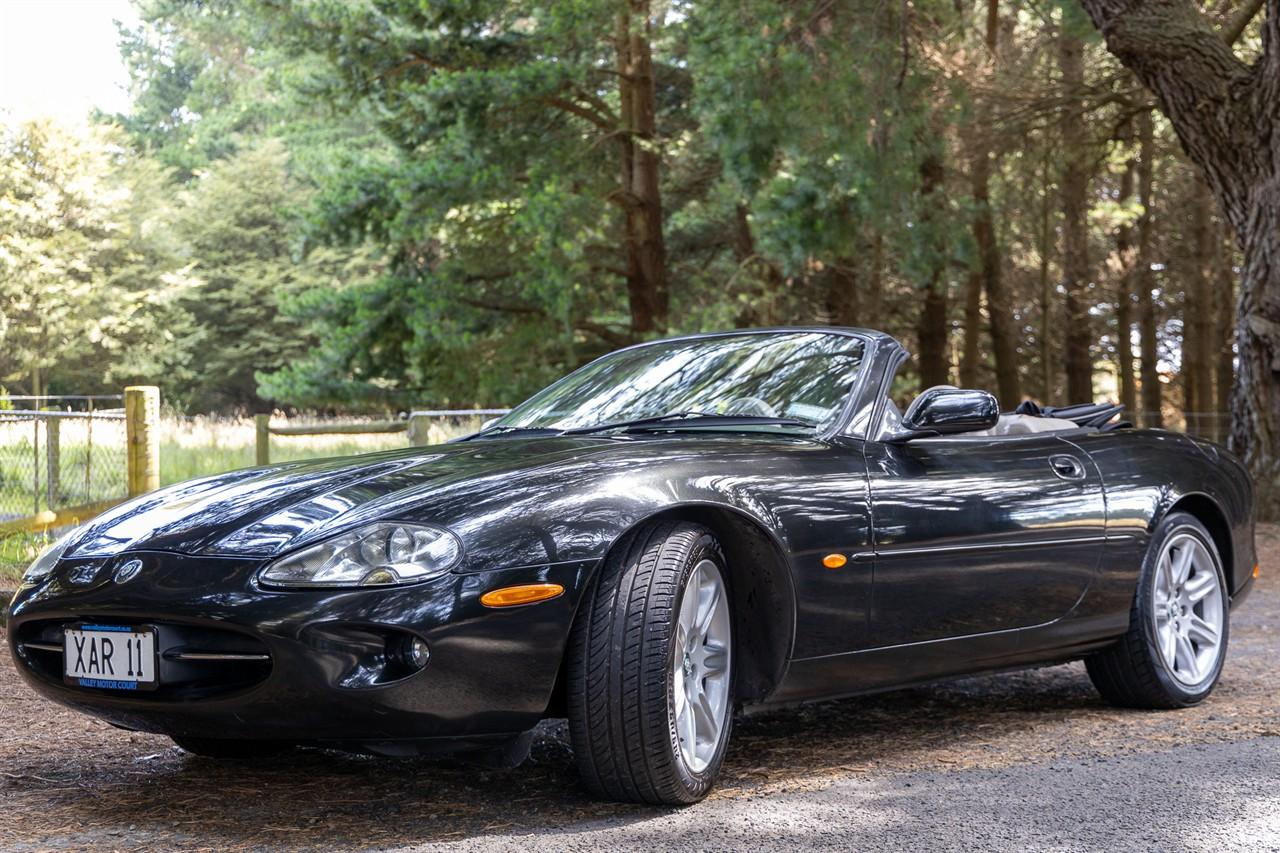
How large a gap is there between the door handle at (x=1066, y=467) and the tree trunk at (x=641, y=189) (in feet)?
52.0

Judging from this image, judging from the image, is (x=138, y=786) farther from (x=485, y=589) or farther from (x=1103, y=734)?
(x=1103, y=734)

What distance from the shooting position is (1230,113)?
12.3m

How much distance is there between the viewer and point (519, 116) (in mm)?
19250

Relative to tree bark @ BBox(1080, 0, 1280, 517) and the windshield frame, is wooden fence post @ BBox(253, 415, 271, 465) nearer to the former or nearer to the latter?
the windshield frame

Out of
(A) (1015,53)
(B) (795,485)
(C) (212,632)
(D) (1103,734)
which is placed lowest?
(D) (1103,734)

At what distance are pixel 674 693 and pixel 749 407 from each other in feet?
4.21

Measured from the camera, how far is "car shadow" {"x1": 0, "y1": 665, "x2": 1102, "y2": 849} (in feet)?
11.4

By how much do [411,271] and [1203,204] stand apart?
42.1ft

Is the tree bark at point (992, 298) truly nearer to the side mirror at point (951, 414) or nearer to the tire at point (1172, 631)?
the tire at point (1172, 631)

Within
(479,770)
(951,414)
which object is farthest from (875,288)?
(479,770)

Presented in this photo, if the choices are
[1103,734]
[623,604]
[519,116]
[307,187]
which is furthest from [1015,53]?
[307,187]

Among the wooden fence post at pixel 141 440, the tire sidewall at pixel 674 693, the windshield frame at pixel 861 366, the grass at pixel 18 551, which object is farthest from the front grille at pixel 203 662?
the wooden fence post at pixel 141 440

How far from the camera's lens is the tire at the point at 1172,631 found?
17.0ft

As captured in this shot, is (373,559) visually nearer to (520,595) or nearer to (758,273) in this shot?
(520,595)
